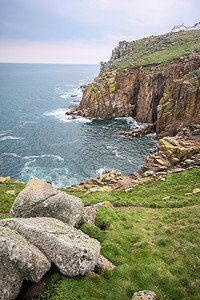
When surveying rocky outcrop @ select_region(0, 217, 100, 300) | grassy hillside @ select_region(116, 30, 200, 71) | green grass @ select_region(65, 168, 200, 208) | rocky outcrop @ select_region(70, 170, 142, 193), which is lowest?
rocky outcrop @ select_region(70, 170, 142, 193)

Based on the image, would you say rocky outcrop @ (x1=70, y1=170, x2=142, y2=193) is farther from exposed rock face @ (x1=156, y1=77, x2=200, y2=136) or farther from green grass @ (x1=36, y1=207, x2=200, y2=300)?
exposed rock face @ (x1=156, y1=77, x2=200, y2=136)

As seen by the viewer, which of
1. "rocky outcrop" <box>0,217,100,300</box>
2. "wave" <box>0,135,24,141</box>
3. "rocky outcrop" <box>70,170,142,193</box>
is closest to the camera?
"rocky outcrop" <box>0,217,100,300</box>

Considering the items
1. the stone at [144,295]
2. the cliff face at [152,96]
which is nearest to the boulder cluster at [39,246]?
the stone at [144,295]

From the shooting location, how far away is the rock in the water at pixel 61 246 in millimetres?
8580

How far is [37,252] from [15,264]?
111 centimetres

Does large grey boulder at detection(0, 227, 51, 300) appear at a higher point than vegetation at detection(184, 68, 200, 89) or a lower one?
lower

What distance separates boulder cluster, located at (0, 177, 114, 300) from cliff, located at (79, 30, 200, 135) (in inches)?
2194

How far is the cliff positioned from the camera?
59.0 metres

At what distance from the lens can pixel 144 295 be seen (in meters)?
7.33

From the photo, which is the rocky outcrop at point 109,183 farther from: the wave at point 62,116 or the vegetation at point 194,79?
the wave at point 62,116

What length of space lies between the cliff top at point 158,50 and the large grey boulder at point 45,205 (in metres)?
93.8

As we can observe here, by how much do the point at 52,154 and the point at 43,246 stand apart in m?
53.5

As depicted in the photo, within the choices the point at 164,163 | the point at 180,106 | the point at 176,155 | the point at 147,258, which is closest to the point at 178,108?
the point at 180,106

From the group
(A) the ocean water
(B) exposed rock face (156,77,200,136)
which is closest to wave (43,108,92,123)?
(A) the ocean water
